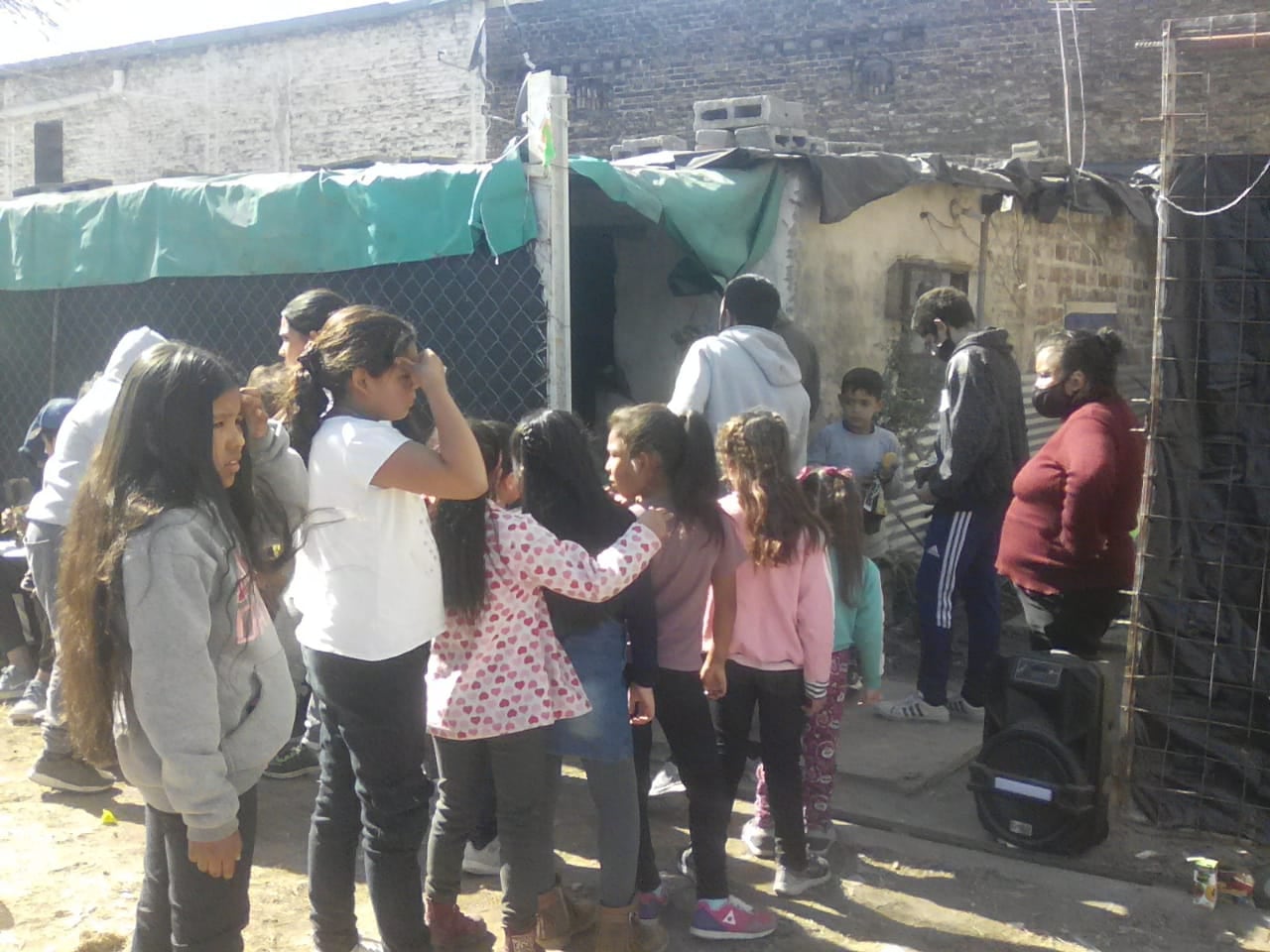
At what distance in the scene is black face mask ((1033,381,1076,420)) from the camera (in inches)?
201

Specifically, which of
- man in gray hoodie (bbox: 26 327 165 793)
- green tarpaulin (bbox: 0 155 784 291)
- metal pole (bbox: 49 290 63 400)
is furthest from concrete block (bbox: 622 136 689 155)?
man in gray hoodie (bbox: 26 327 165 793)

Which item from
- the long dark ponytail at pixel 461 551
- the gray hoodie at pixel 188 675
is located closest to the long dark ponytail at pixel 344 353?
the long dark ponytail at pixel 461 551

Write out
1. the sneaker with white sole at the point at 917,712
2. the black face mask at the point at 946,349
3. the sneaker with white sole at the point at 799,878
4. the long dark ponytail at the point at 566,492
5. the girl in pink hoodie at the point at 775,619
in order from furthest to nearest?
the black face mask at the point at 946,349, the sneaker with white sole at the point at 917,712, the sneaker with white sole at the point at 799,878, the girl in pink hoodie at the point at 775,619, the long dark ponytail at the point at 566,492

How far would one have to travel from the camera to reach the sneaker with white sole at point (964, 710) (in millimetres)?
6133

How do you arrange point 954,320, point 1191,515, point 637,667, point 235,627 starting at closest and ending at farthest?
point 235,627, point 637,667, point 1191,515, point 954,320

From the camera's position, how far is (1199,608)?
14.9 ft

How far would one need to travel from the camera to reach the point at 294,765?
5297 mm

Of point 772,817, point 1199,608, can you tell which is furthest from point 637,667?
point 1199,608

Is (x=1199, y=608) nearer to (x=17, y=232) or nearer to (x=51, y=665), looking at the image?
(x=51, y=665)

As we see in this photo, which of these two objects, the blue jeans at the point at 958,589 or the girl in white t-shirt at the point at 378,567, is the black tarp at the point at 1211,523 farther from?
the girl in white t-shirt at the point at 378,567

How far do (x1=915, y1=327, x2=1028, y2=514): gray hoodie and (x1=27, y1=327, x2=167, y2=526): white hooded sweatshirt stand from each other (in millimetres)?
3394

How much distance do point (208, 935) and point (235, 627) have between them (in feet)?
2.23

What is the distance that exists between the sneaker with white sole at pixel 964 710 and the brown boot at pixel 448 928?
3.13m

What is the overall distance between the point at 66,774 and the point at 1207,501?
14.7 feet
